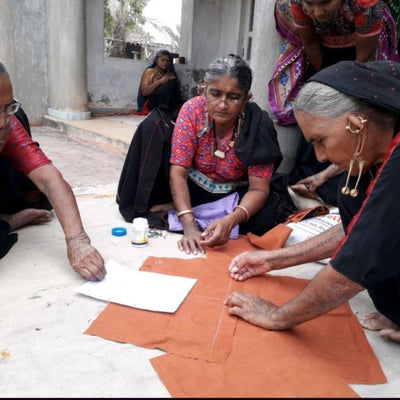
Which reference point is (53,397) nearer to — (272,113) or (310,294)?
(310,294)

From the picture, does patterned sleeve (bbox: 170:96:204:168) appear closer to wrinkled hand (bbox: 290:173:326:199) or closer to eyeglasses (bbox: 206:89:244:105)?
eyeglasses (bbox: 206:89:244:105)

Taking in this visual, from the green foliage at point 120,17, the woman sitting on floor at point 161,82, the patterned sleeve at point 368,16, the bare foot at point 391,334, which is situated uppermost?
the green foliage at point 120,17

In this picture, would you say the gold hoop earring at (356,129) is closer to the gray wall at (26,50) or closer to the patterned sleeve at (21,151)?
the patterned sleeve at (21,151)

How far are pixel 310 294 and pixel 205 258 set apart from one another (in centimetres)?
98

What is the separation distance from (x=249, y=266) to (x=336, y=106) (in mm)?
990

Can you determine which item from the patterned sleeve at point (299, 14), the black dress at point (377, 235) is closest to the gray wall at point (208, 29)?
the patterned sleeve at point (299, 14)

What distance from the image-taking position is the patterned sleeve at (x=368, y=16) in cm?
236

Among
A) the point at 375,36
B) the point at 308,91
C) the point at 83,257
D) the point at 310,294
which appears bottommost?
the point at 83,257

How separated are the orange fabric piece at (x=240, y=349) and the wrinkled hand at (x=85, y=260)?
0.21 metres

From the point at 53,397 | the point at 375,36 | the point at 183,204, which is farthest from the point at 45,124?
the point at 53,397

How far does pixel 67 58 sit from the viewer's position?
6965 millimetres

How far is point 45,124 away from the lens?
775 centimetres

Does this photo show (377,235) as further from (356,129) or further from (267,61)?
(267,61)

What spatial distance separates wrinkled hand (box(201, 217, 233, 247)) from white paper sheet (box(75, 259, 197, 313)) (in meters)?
0.35
